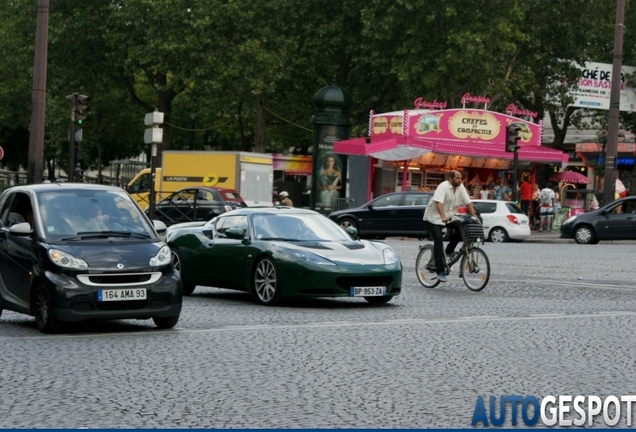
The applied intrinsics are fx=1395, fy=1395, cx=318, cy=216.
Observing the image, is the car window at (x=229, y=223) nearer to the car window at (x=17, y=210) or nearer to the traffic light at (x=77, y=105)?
the car window at (x=17, y=210)

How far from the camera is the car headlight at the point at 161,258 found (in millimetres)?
13602

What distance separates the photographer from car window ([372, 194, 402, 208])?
40.4m

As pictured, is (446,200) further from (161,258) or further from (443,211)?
(161,258)

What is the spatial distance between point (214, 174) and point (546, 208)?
11.6 m

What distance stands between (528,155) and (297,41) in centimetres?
1743

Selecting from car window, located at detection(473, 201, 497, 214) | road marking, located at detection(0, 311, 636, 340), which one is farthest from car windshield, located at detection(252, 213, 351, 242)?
car window, located at detection(473, 201, 497, 214)

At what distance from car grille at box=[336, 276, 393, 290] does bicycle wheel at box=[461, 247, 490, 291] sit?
3.18 m

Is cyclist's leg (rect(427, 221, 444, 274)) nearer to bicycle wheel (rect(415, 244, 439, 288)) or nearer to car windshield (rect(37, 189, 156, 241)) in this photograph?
bicycle wheel (rect(415, 244, 439, 288))

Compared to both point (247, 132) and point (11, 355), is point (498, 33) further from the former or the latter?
point (11, 355)

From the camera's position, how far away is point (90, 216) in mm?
14156

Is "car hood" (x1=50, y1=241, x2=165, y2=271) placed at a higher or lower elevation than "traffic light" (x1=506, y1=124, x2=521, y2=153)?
lower

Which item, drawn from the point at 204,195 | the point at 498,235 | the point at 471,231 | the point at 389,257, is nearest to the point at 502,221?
the point at 498,235

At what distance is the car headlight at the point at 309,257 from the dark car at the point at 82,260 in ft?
9.30

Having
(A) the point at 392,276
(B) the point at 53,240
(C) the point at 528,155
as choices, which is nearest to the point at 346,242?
(A) the point at 392,276
